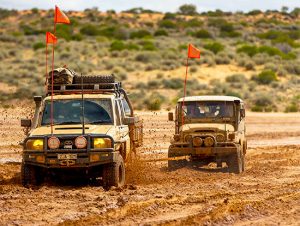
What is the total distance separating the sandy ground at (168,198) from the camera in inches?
442

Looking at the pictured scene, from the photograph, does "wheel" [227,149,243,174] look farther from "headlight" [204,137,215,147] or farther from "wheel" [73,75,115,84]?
"wheel" [73,75,115,84]

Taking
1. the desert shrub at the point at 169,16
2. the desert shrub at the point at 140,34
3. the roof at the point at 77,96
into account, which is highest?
the desert shrub at the point at 169,16

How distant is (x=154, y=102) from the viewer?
3862 cm

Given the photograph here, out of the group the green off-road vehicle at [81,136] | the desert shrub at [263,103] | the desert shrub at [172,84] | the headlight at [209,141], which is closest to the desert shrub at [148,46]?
the desert shrub at [172,84]

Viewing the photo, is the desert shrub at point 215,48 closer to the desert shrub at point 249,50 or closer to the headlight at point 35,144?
the desert shrub at point 249,50

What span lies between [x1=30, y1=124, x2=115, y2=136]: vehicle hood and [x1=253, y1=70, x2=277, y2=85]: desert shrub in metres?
34.9

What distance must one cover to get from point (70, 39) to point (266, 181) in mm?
59392

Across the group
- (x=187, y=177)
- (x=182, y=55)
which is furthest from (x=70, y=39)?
(x=187, y=177)

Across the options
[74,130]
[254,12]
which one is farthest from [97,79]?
[254,12]

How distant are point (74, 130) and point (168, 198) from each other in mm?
2483

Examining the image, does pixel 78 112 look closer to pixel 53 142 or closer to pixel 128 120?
pixel 128 120

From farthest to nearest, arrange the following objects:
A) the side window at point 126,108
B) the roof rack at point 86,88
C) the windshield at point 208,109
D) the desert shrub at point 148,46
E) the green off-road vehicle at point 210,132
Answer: the desert shrub at point 148,46 → the windshield at point 208,109 → the green off-road vehicle at point 210,132 → the side window at point 126,108 → the roof rack at point 86,88

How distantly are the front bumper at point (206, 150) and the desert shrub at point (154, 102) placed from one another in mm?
18714

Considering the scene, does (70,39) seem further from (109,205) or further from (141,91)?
(109,205)
